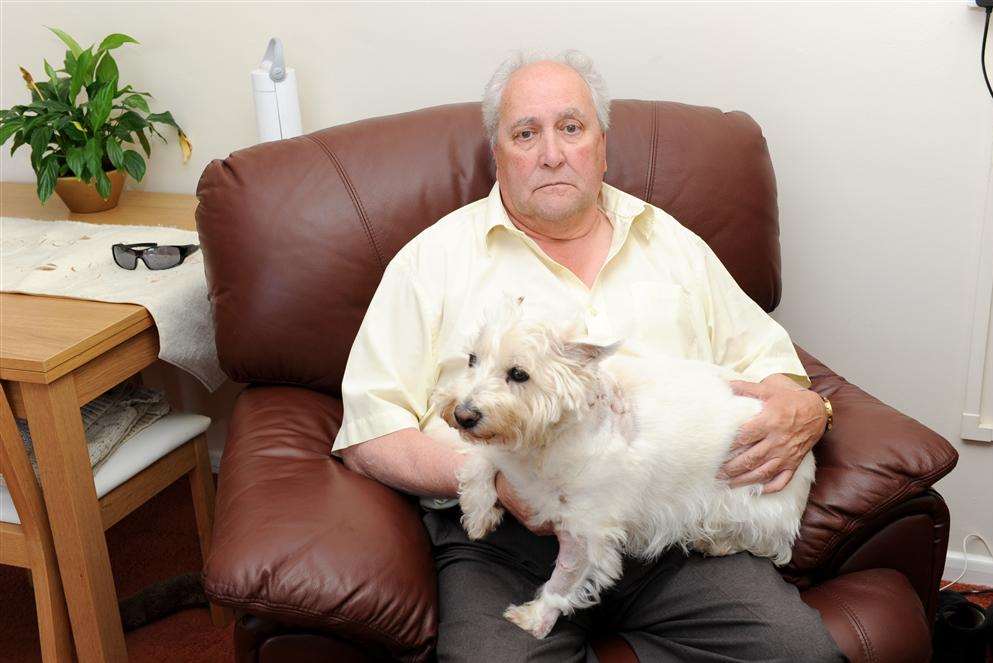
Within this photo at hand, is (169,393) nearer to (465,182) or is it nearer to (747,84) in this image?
(465,182)

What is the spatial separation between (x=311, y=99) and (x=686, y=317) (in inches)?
53.1

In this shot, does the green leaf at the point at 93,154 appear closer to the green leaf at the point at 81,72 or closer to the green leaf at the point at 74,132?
the green leaf at the point at 74,132

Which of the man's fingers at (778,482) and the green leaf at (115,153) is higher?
the green leaf at (115,153)

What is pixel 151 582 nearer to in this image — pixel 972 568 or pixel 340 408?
pixel 340 408

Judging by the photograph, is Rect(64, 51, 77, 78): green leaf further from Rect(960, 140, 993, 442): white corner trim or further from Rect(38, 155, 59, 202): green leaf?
Rect(960, 140, 993, 442): white corner trim

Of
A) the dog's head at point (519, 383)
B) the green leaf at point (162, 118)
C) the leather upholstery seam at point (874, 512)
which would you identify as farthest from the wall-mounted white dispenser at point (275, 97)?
the leather upholstery seam at point (874, 512)

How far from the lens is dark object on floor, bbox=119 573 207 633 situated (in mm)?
2365

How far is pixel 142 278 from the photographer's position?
2215 mm

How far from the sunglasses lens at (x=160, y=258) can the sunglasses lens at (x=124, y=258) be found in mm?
28

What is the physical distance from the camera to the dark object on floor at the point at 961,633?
2.05 metres

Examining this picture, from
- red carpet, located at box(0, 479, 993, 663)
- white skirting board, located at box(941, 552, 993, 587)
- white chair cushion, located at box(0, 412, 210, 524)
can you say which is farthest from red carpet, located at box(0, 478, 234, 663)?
white skirting board, located at box(941, 552, 993, 587)

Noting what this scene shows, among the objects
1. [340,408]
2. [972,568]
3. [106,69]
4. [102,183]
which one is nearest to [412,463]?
[340,408]

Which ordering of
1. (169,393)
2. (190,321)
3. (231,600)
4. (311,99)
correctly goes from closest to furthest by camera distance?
(231,600) < (190,321) < (311,99) < (169,393)

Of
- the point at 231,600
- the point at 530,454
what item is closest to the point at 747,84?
the point at 530,454
